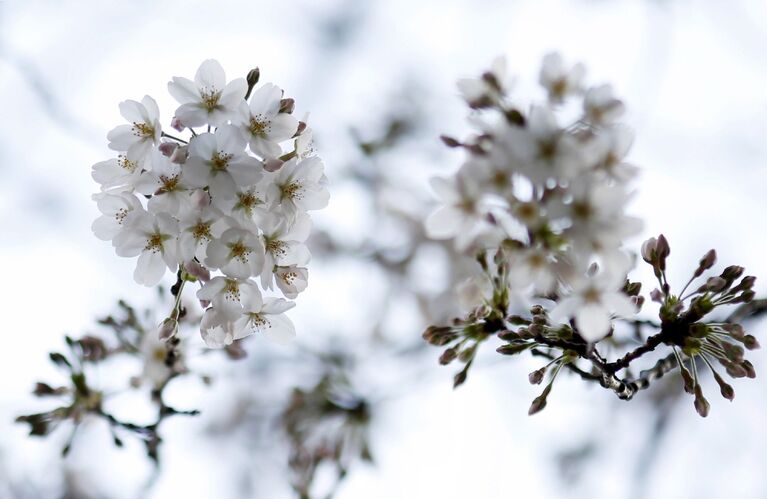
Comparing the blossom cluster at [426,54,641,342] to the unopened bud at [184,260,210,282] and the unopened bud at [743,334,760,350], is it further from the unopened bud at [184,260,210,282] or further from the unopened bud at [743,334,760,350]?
the unopened bud at [184,260,210,282]

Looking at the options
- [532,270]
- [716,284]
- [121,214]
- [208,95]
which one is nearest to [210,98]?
[208,95]

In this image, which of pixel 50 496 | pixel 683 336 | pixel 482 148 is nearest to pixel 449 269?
pixel 50 496

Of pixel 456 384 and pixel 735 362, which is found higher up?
pixel 456 384

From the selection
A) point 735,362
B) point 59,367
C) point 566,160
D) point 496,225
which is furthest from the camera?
point 59,367

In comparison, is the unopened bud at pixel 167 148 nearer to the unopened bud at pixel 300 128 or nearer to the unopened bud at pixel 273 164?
the unopened bud at pixel 273 164

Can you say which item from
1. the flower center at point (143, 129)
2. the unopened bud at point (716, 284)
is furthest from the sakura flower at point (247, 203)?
the unopened bud at point (716, 284)

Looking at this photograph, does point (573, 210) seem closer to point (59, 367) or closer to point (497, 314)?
point (497, 314)

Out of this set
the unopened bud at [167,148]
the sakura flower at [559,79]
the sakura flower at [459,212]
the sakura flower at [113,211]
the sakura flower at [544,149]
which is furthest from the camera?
the sakura flower at [113,211]
